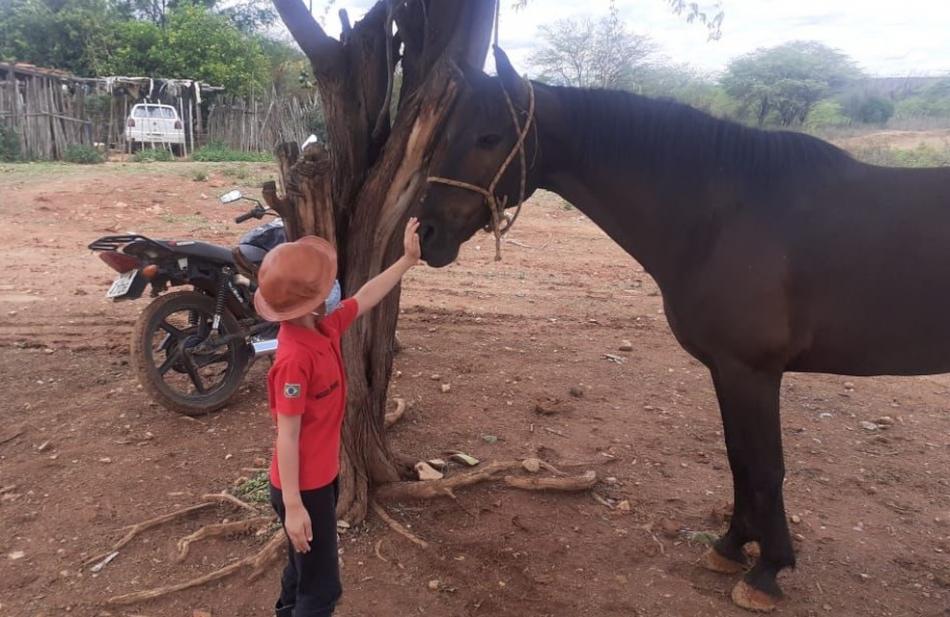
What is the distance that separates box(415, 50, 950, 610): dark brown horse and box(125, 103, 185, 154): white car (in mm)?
18630

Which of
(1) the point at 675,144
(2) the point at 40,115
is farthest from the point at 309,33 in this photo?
(2) the point at 40,115

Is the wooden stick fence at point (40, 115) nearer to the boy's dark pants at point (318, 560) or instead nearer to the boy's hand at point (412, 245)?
the boy's hand at point (412, 245)

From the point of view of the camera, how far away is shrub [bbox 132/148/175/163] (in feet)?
54.6

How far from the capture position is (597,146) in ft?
9.25

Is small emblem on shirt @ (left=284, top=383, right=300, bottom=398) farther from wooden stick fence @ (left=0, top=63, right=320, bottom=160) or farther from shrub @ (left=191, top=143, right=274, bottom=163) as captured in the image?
shrub @ (left=191, top=143, right=274, bottom=163)

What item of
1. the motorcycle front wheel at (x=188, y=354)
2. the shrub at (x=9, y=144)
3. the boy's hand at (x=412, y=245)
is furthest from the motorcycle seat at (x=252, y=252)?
the shrub at (x=9, y=144)

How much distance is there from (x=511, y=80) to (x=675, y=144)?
2.44 feet

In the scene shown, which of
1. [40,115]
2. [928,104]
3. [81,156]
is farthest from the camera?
[928,104]

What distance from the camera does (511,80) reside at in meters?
2.70

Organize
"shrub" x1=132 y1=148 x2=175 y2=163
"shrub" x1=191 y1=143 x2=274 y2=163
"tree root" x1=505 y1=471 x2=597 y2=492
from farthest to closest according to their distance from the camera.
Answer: "shrub" x1=191 y1=143 x2=274 y2=163, "shrub" x1=132 y1=148 x2=175 y2=163, "tree root" x1=505 y1=471 x2=597 y2=492

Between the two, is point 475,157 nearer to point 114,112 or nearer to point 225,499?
point 225,499

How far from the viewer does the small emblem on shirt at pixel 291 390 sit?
1.92m

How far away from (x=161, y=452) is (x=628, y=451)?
274 centimetres

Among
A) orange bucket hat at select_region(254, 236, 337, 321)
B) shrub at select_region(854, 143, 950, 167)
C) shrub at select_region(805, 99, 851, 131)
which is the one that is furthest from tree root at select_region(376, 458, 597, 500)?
shrub at select_region(805, 99, 851, 131)
